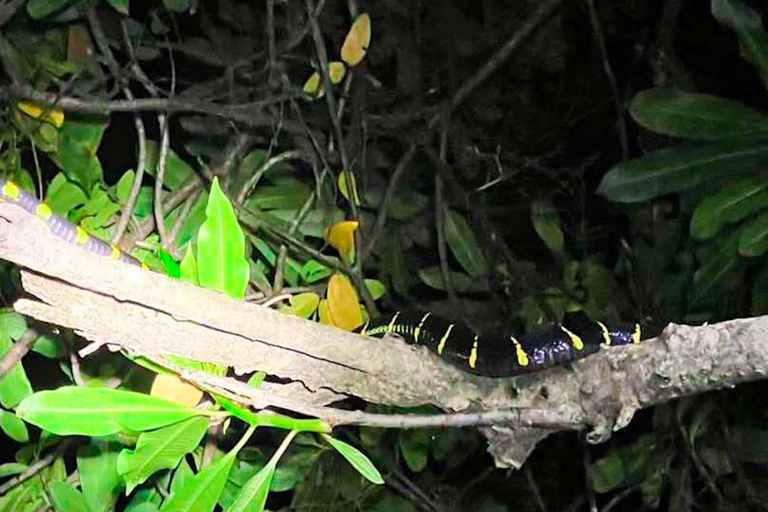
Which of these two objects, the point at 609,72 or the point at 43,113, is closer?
the point at 43,113

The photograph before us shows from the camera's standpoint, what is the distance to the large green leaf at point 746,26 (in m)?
1.29

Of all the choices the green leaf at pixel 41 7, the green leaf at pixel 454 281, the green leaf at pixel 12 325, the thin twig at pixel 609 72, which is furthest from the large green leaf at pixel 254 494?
the thin twig at pixel 609 72

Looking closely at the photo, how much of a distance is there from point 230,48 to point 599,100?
32.1 inches

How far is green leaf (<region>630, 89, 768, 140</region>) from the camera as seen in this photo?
130cm

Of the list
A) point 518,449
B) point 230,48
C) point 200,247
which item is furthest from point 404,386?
point 230,48

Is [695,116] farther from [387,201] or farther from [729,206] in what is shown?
[387,201]

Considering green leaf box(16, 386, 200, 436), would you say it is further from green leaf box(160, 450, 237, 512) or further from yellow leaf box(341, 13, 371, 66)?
yellow leaf box(341, 13, 371, 66)

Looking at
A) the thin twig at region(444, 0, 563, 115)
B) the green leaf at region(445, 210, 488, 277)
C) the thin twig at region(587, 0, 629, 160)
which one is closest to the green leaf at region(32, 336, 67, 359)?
the green leaf at region(445, 210, 488, 277)

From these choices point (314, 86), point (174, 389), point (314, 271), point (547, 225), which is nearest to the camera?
point (174, 389)

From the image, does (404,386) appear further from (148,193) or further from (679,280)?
(679,280)

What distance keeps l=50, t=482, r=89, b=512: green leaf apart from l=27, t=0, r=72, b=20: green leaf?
0.73 m

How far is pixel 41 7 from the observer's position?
136 cm

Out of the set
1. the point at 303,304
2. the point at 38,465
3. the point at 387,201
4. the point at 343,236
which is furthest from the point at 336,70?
the point at 38,465

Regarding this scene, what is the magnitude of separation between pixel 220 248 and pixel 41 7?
2.44 feet
